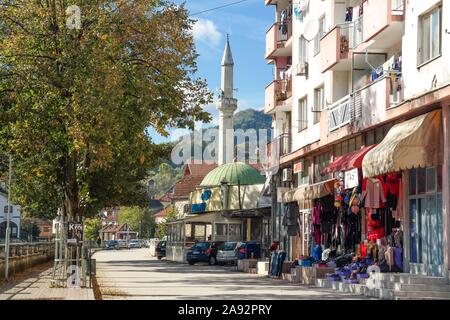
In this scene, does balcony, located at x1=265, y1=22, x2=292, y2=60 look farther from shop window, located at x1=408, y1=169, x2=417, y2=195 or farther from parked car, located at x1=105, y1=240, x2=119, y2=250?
parked car, located at x1=105, y1=240, x2=119, y2=250

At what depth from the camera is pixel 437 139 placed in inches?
869

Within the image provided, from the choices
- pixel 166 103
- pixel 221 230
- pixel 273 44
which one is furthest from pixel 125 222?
pixel 166 103

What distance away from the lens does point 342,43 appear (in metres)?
31.1

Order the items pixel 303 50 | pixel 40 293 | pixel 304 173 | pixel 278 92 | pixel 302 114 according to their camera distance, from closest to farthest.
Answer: pixel 40 293
pixel 304 173
pixel 303 50
pixel 302 114
pixel 278 92

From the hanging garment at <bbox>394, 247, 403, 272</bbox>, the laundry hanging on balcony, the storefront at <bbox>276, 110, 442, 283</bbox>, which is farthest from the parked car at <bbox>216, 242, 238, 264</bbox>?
the hanging garment at <bbox>394, 247, 403, 272</bbox>

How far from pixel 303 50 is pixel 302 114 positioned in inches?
116

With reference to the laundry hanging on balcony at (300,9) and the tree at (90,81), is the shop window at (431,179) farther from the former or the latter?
the laundry hanging on balcony at (300,9)

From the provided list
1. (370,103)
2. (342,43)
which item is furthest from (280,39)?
(370,103)

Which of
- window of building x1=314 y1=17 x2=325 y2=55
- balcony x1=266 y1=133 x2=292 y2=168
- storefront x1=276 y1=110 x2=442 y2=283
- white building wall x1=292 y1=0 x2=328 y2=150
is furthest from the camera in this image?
balcony x1=266 y1=133 x2=292 y2=168

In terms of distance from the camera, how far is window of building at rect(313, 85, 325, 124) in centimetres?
3578

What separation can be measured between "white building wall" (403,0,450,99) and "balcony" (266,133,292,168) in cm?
1703

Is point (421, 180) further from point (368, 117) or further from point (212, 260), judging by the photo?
point (212, 260)

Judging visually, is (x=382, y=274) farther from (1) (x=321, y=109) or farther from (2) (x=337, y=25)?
(1) (x=321, y=109)

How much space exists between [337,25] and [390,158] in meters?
10.1
